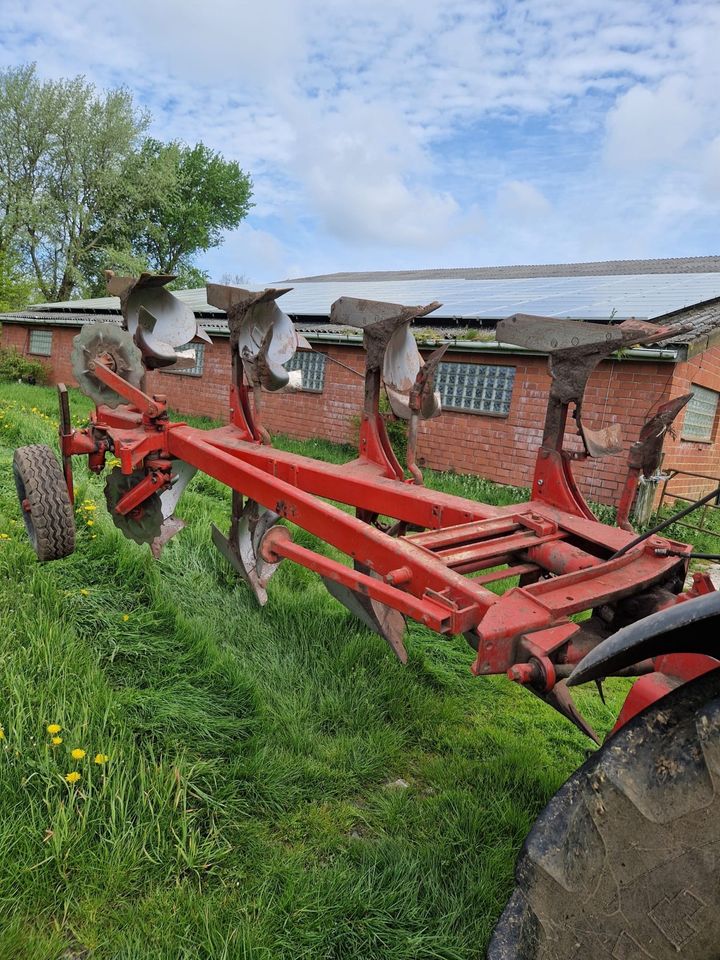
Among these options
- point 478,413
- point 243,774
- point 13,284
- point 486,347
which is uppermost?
point 13,284

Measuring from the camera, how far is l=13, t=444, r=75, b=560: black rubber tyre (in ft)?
11.9

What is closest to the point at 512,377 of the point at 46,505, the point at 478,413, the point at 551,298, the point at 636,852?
the point at 478,413

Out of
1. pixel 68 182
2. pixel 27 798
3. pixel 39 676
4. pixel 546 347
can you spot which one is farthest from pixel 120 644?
pixel 68 182

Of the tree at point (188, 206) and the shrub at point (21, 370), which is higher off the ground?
the tree at point (188, 206)

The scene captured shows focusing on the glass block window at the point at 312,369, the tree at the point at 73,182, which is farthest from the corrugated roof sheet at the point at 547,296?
the tree at the point at 73,182

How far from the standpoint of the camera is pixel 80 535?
438 cm

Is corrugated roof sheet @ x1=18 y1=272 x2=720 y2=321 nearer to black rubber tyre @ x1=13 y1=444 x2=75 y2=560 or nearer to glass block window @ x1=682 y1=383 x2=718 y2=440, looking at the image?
glass block window @ x1=682 y1=383 x2=718 y2=440

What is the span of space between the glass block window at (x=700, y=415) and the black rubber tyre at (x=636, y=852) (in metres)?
8.73

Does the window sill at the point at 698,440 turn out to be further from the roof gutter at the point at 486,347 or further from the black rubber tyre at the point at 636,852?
the black rubber tyre at the point at 636,852

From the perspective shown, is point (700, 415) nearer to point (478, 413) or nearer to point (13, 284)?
point (478, 413)

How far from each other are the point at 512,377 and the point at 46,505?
727cm

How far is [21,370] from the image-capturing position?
1959cm

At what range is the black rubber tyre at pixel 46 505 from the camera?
11.9 ft

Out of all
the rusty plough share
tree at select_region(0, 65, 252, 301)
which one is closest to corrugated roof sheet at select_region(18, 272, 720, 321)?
the rusty plough share
